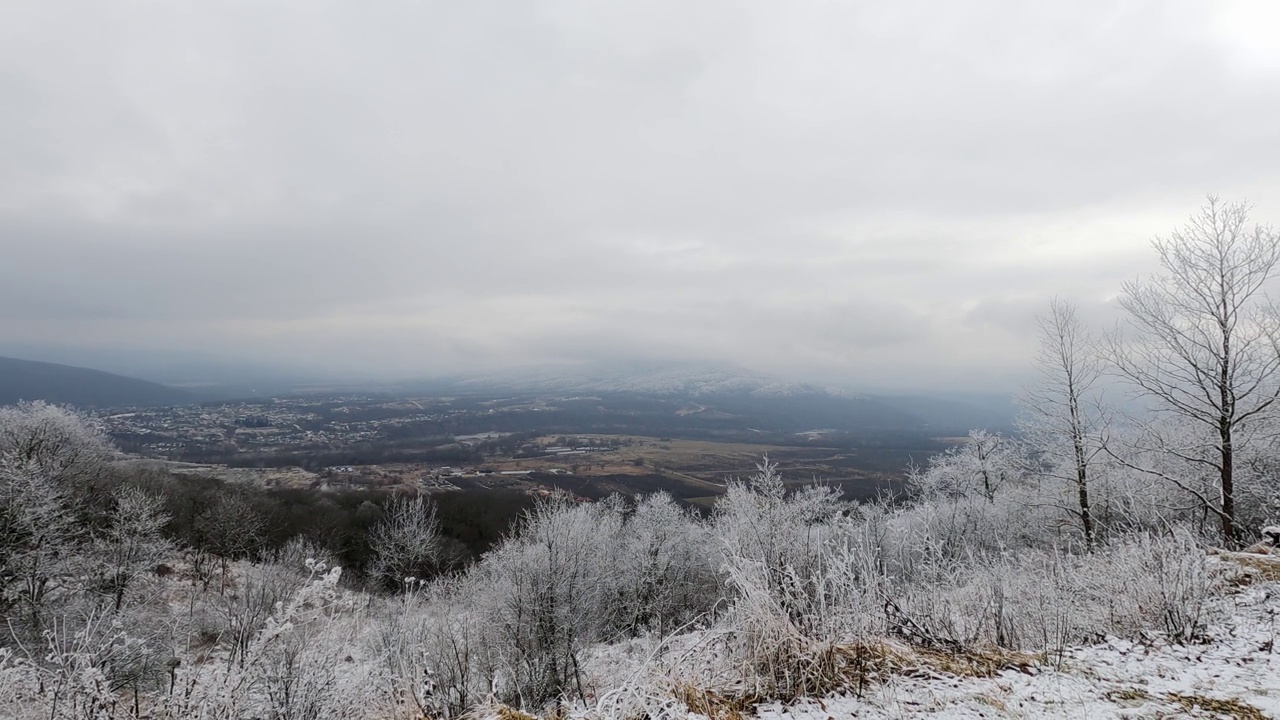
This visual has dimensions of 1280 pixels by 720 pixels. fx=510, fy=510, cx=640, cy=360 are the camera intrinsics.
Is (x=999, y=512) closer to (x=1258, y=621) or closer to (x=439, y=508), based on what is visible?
(x=1258, y=621)

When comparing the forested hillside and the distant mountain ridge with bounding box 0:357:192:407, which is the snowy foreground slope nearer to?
the forested hillside

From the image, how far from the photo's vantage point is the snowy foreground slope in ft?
12.3

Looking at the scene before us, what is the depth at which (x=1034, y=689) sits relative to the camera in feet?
13.6

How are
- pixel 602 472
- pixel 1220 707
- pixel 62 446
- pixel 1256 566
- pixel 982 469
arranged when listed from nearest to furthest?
pixel 1220 707
pixel 1256 566
pixel 982 469
pixel 62 446
pixel 602 472

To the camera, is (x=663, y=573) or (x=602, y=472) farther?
(x=602, y=472)

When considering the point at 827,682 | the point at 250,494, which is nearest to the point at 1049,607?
the point at 827,682

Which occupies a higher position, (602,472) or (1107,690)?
(1107,690)

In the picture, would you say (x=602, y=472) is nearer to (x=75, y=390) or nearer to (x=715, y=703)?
(x=715, y=703)

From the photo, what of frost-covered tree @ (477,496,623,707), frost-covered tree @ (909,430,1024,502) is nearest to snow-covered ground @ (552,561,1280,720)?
frost-covered tree @ (477,496,623,707)

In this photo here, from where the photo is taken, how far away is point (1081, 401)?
53.9 feet

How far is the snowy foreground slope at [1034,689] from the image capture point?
3.76 m

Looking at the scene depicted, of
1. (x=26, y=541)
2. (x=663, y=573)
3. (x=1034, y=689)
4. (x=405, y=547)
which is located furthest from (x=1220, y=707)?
(x=405, y=547)

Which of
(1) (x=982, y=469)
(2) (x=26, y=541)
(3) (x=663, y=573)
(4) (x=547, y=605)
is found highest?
(2) (x=26, y=541)

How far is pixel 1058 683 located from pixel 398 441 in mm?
125676
